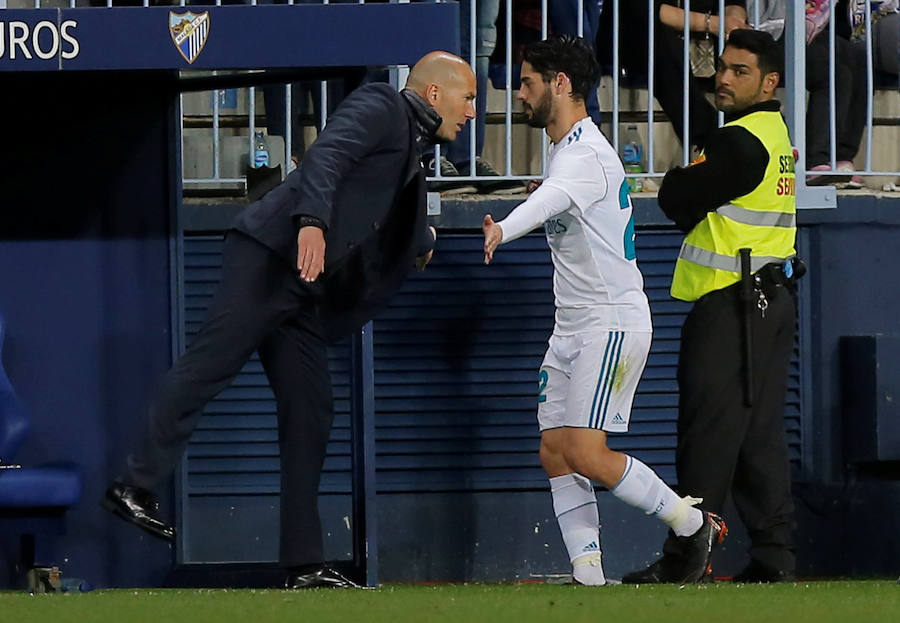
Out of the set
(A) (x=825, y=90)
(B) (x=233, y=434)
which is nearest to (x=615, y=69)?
(A) (x=825, y=90)

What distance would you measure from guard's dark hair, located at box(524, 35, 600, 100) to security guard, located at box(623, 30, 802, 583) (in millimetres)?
492

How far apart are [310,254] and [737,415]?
218 cm

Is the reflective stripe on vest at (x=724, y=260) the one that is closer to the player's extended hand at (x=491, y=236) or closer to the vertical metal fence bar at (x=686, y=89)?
the player's extended hand at (x=491, y=236)

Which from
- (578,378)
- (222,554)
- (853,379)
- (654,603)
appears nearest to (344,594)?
(654,603)

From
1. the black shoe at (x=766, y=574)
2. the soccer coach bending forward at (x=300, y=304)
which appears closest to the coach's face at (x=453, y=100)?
the soccer coach bending forward at (x=300, y=304)

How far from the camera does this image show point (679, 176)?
23.8 feet

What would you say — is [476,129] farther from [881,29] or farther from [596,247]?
[881,29]

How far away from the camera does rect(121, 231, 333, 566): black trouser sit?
618 cm

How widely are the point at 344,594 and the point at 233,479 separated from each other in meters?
2.56

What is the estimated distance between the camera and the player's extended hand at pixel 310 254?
233 inches

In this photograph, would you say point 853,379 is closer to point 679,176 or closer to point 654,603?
point 679,176

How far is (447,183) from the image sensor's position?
28.6ft

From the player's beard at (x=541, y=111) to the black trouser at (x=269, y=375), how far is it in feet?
4.58

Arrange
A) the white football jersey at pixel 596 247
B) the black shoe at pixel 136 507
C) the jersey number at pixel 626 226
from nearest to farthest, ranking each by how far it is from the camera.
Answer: the black shoe at pixel 136 507 < the white football jersey at pixel 596 247 < the jersey number at pixel 626 226
